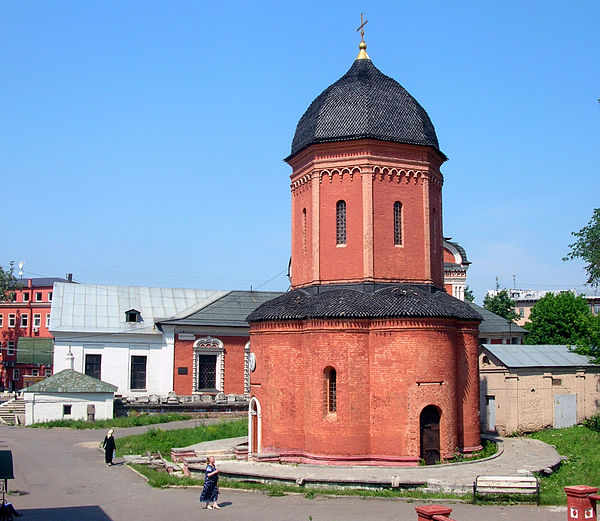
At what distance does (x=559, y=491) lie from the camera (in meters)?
16.1

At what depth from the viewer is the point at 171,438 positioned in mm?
24703

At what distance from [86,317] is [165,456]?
57.6 ft

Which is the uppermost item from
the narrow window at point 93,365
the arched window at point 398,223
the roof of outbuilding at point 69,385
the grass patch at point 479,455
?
the arched window at point 398,223

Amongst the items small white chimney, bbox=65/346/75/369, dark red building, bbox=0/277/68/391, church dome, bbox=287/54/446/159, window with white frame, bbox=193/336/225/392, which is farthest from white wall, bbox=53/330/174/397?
dark red building, bbox=0/277/68/391

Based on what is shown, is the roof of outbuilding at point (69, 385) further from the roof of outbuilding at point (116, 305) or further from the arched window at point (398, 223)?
the arched window at point (398, 223)

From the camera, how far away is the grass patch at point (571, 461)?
53.0ft

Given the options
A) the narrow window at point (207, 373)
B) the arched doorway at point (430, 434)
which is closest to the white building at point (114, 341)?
the narrow window at point (207, 373)

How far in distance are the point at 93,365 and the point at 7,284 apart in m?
24.5

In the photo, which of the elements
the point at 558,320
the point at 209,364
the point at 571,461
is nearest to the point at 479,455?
the point at 571,461

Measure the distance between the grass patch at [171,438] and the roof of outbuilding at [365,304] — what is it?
5.65 metres

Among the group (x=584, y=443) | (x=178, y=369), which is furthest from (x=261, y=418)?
(x=178, y=369)

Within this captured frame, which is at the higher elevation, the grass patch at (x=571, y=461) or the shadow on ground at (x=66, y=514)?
the grass patch at (x=571, y=461)

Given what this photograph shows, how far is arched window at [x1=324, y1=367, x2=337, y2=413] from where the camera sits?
768 inches

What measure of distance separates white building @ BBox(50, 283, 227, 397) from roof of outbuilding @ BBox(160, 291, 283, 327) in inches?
46.1
